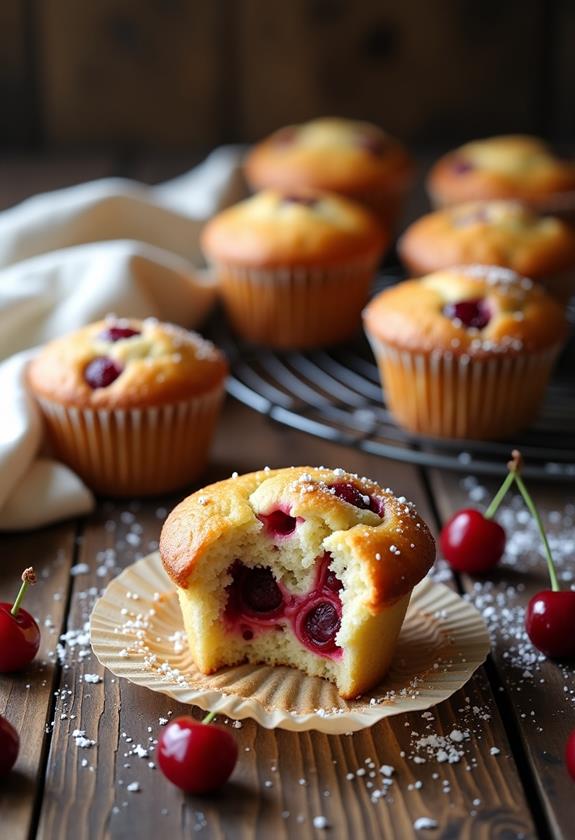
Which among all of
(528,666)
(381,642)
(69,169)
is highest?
(381,642)

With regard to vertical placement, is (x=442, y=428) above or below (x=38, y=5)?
below

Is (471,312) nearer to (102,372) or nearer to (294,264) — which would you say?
(294,264)

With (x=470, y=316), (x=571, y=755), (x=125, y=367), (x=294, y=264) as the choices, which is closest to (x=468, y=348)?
(x=470, y=316)

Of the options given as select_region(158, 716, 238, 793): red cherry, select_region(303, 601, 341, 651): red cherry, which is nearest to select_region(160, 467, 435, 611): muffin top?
select_region(303, 601, 341, 651): red cherry

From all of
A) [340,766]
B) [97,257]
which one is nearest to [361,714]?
[340,766]

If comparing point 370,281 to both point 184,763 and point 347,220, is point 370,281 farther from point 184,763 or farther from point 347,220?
point 184,763

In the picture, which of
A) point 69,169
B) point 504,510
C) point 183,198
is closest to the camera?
point 504,510

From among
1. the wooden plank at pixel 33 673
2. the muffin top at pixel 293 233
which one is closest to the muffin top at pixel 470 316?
the muffin top at pixel 293 233
